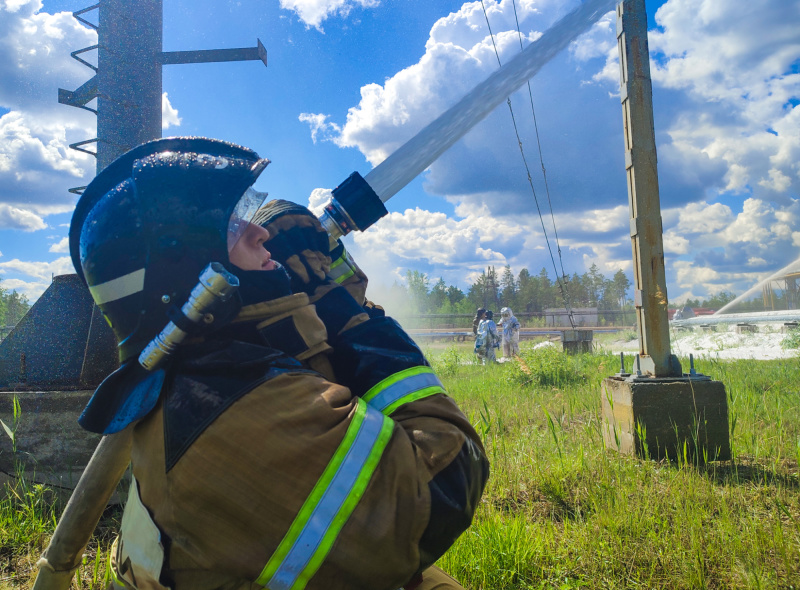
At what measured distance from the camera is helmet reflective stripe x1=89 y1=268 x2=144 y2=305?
112 cm

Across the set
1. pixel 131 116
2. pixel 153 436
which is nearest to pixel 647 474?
pixel 153 436

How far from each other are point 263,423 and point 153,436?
0.92ft

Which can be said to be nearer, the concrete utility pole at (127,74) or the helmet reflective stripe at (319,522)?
the helmet reflective stripe at (319,522)

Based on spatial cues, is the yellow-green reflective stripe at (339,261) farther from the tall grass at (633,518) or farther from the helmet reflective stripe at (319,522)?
the tall grass at (633,518)

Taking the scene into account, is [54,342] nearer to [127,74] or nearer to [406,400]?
[406,400]

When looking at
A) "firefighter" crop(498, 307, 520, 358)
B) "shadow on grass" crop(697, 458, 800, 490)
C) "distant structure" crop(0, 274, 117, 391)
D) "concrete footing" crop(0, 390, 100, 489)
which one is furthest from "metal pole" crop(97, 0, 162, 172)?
"firefighter" crop(498, 307, 520, 358)

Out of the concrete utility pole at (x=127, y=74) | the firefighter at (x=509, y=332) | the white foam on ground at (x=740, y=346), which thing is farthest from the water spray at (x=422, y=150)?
the firefighter at (x=509, y=332)

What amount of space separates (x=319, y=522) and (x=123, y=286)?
70 cm

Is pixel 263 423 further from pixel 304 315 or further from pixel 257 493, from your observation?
pixel 304 315

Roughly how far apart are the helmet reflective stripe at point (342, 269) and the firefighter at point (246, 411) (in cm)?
24

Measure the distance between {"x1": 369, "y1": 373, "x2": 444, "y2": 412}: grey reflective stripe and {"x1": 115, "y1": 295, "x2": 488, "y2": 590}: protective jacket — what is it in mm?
50

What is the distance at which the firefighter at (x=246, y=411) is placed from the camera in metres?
0.92

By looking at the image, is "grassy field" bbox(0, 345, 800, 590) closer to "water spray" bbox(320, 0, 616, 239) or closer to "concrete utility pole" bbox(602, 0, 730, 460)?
"concrete utility pole" bbox(602, 0, 730, 460)

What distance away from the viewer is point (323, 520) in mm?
906
